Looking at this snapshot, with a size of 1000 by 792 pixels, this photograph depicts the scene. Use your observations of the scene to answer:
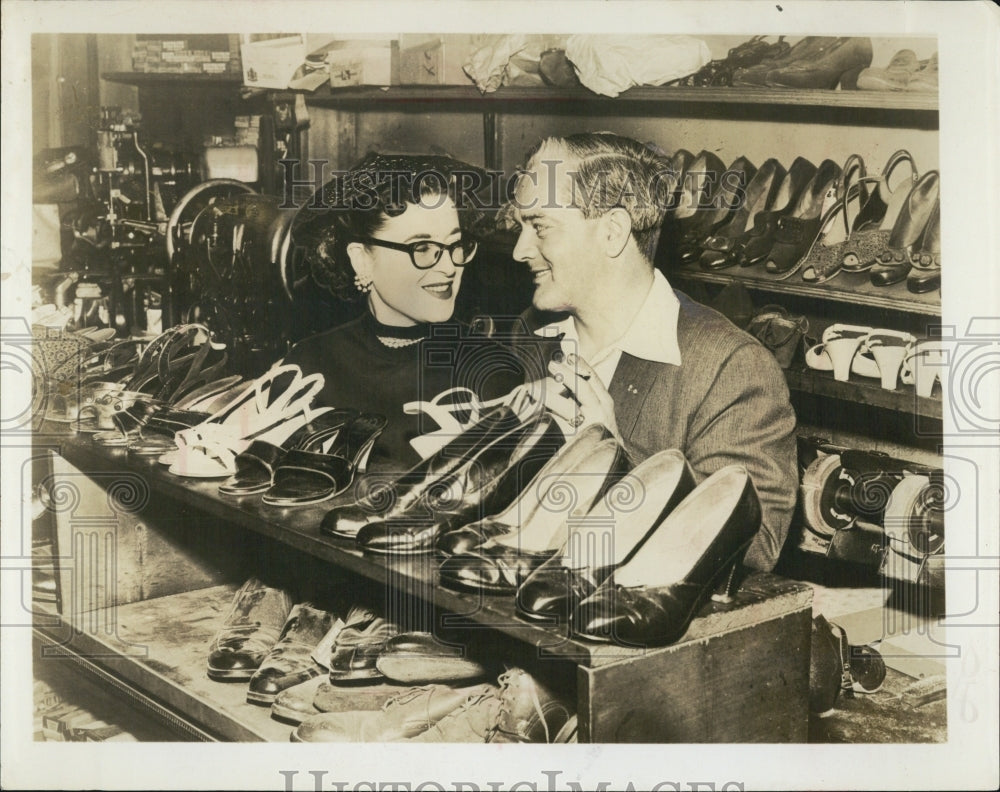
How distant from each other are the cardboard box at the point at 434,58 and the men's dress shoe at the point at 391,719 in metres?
1.40

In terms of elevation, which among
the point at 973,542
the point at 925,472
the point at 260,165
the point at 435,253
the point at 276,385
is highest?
the point at 260,165

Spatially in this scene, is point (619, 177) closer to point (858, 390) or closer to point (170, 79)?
point (858, 390)

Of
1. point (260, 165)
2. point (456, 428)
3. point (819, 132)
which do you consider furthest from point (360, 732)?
point (819, 132)

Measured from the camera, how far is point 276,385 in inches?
103

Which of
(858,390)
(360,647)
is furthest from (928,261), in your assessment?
(360,647)

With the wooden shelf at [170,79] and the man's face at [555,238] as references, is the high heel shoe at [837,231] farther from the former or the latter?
the wooden shelf at [170,79]

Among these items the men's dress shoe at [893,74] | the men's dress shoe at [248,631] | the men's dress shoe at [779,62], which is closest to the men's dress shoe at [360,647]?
the men's dress shoe at [248,631]

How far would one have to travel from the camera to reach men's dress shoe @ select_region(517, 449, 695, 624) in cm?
237

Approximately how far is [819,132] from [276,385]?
139cm

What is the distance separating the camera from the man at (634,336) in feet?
8.18

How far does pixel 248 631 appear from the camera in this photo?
8.58 ft

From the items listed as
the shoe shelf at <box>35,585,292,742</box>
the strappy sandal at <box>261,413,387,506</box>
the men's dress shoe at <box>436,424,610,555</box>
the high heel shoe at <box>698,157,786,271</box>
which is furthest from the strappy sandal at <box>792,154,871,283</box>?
the shoe shelf at <box>35,585,292,742</box>

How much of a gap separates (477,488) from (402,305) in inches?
18.4

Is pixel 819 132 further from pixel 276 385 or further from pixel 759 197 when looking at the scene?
pixel 276 385
